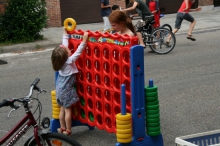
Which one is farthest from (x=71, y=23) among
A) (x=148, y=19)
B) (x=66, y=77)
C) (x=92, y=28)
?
(x=92, y=28)

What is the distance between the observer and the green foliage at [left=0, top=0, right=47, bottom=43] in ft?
52.7

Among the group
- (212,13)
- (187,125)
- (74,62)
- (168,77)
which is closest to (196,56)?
(168,77)

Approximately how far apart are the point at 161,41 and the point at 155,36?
0.67ft

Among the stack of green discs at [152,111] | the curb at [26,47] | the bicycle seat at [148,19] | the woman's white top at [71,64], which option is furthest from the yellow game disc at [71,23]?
the curb at [26,47]

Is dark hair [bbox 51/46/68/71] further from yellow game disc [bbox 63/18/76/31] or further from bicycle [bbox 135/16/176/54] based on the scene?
bicycle [bbox 135/16/176/54]

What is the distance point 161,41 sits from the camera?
41.8 feet

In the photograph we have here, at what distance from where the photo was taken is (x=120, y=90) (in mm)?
5809

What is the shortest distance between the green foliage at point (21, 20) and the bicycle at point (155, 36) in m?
4.54

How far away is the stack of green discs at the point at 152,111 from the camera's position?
5.68 metres

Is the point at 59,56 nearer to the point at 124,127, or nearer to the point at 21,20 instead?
the point at 124,127

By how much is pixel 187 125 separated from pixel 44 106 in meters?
2.51

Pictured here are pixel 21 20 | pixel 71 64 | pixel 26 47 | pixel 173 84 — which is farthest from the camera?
pixel 21 20

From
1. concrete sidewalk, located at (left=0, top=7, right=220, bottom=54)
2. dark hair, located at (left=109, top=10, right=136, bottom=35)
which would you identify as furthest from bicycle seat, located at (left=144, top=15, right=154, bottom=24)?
dark hair, located at (left=109, top=10, right=136, bottom=35)

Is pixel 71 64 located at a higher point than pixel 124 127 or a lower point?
higher
